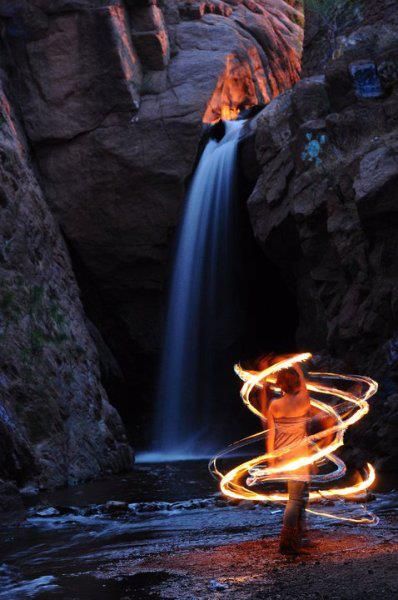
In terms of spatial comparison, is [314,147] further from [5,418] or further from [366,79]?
[5,418]

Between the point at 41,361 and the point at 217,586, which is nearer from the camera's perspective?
the point at 217,586

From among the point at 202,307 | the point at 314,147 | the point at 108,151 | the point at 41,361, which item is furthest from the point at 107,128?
the point at 41,361

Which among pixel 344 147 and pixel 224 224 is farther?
pixel 224 224

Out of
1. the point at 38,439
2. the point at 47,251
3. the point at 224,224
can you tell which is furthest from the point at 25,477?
the point at 224,224

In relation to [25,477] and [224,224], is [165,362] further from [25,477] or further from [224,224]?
[25,477]

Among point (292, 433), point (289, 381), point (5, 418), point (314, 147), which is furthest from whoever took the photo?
point (314, 147)

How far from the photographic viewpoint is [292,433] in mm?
8109

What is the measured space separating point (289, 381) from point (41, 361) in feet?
37.6

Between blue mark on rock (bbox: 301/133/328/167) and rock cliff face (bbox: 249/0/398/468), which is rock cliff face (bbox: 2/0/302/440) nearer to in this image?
rock cliff face (bbox: 249/0/398/468)

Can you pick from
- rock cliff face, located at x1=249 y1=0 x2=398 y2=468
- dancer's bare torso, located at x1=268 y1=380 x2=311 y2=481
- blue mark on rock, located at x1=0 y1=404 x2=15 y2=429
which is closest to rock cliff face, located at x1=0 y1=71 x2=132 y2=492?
blue mark on rock, located at x1=0 y1=404 x2=15 y2=429

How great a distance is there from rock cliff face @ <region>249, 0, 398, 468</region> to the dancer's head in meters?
8.45

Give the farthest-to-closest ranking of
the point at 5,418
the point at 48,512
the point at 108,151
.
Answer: the point at 108,151 → the point at 5,418 → the point at 48,512

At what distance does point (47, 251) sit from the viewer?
72.4ft

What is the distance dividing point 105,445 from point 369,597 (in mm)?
14258
